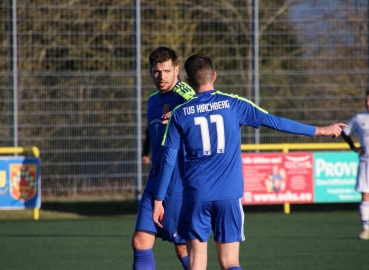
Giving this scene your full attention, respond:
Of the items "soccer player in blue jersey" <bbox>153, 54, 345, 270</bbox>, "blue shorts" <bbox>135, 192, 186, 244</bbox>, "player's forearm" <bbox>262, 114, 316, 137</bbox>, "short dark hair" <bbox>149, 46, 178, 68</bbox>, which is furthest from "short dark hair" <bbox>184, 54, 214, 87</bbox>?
"blue shorts" <bbox>135, 192, 186, 244</bbox>

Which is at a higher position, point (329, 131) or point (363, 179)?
point (329, 131)

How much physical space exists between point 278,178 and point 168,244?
408 centimetres

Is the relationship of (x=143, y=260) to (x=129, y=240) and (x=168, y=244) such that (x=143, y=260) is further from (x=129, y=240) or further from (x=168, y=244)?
(x=129, y=240)

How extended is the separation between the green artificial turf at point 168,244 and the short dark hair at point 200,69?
10.8ft

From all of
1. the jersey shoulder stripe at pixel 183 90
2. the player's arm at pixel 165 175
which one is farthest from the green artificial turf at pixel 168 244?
the player's arm at pixel 165 175

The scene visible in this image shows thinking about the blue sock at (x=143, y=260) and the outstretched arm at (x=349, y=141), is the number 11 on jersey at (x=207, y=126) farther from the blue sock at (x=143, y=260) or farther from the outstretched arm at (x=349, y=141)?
the outstretched arm at (x=349, y=141)

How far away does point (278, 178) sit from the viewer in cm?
1359

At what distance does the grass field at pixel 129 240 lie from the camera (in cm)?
818

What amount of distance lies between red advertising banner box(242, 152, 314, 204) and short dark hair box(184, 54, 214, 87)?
8.44 m

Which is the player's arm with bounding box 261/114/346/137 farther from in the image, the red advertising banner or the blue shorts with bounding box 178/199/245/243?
the red advertising banner

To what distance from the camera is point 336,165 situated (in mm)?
13672

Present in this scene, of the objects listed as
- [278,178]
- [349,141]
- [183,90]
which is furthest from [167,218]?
[278,178]

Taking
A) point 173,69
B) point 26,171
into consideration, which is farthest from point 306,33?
point 173,69

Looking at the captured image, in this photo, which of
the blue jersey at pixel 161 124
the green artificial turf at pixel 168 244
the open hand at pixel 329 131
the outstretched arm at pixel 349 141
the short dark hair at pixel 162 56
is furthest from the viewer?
the green artificial turf at pixel 168 244
